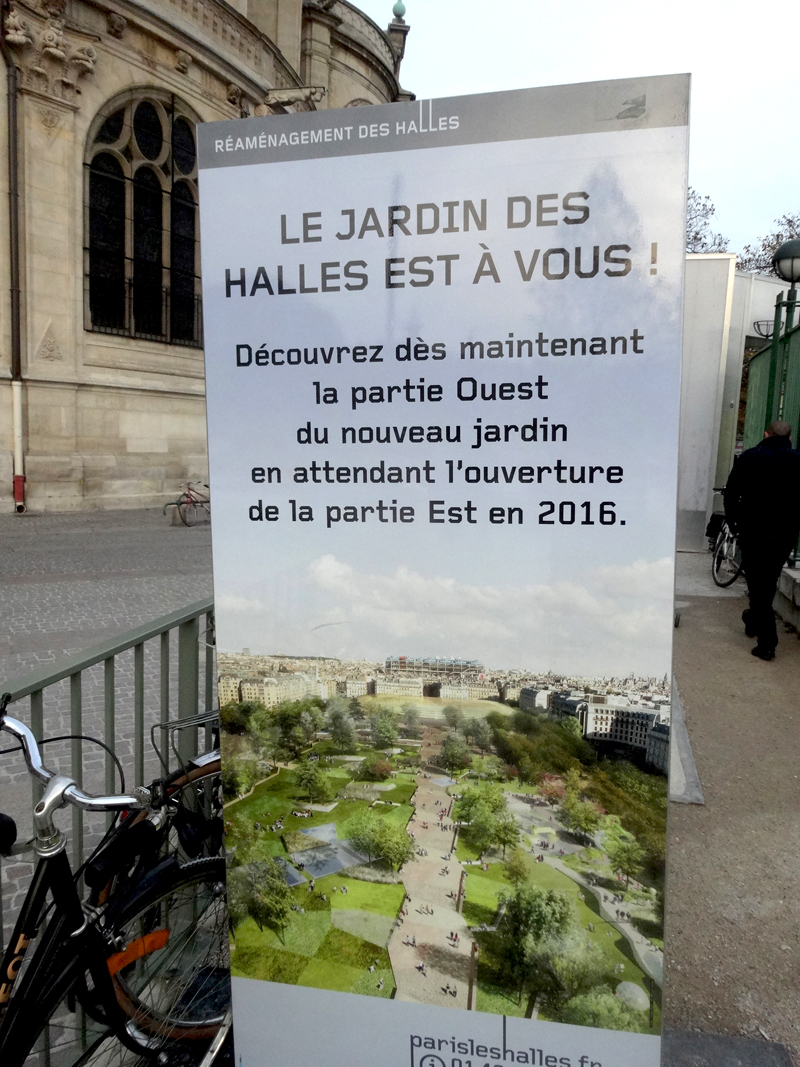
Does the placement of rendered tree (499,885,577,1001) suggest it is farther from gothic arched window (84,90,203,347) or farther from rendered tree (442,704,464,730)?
gothic arched window (84,90,203,347)

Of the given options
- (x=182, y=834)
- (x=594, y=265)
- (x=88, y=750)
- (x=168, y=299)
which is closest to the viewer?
(x=594, y=265)

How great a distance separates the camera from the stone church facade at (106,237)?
52.9ft

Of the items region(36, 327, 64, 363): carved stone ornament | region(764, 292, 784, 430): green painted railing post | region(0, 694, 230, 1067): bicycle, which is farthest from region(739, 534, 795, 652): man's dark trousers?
region(36, 327, 64, 363): carved stone ornament

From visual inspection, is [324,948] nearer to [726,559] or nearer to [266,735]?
[266,735]

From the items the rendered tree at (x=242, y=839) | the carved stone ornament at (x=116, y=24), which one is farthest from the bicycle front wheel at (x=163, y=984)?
the carved stone ornament at (x=116, y=24)

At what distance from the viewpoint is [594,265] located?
1595mm

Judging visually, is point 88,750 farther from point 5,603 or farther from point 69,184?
point 69,184

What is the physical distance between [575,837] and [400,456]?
93 centimetres

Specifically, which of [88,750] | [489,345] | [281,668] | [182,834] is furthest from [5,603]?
[489,345]

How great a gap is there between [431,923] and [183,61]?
70.7 feet

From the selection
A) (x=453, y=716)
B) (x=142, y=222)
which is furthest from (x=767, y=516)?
(x=142, y=222)

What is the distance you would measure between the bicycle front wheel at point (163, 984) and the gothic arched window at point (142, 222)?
17491 mm

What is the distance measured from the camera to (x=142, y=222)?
19.2 metres

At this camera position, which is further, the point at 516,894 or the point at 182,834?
the point at 182,834
